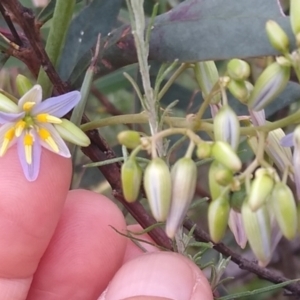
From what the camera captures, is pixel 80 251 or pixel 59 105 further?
pixel 80 251

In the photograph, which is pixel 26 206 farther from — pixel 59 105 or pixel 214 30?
pixel 214 30

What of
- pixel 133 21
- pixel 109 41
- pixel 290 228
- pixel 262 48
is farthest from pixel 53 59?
pixel 290 228

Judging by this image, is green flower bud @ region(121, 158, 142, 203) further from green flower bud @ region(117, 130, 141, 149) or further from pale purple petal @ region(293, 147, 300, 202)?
pale purple petal @ region(293, 147, 300, 202)

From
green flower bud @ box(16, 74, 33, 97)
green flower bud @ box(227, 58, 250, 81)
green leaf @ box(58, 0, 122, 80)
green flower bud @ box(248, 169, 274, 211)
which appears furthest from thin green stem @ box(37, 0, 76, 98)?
green flower bud @ box(248, 169, 274, 211)

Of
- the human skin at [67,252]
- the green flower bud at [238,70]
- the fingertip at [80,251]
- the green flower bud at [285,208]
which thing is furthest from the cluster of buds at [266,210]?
the fingertip at [80,251]

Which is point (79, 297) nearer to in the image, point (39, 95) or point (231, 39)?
point (39, 95)

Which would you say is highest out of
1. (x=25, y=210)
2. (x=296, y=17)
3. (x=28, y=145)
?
(x=296, y=17)

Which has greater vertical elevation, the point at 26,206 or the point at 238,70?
the point at 238,70

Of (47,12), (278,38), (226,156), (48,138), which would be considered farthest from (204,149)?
(47,12)
